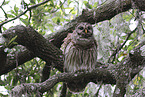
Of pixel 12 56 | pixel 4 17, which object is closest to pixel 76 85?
pixel 12 56

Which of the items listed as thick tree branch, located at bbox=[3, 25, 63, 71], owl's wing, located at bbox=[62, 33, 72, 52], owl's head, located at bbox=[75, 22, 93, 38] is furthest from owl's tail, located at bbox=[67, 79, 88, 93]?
owl's head, located at bbox=[75, 22, 93, 38]

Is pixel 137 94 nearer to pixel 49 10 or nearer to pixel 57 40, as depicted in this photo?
pixel 57 40

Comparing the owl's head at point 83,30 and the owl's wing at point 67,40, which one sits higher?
the owl's head at point 83,30

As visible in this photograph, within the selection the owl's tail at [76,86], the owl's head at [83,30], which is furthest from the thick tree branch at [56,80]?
the owl's head at [83,30]

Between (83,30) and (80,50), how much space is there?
28 centimetres

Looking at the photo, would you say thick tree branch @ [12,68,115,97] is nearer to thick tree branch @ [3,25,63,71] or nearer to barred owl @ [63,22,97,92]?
barred owl @ [63,22,97,92]

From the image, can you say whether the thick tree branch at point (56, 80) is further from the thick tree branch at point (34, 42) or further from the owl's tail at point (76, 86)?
the thick tree branch at point (34, 42)

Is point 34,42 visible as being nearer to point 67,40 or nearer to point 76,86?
point 67,40

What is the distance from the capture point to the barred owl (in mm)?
2879

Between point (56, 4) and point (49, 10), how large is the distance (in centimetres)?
14

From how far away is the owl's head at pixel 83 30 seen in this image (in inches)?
114

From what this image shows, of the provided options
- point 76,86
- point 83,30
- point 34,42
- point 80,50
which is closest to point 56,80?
point 34,42

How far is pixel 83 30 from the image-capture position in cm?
290

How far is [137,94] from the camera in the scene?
6.63 ft
